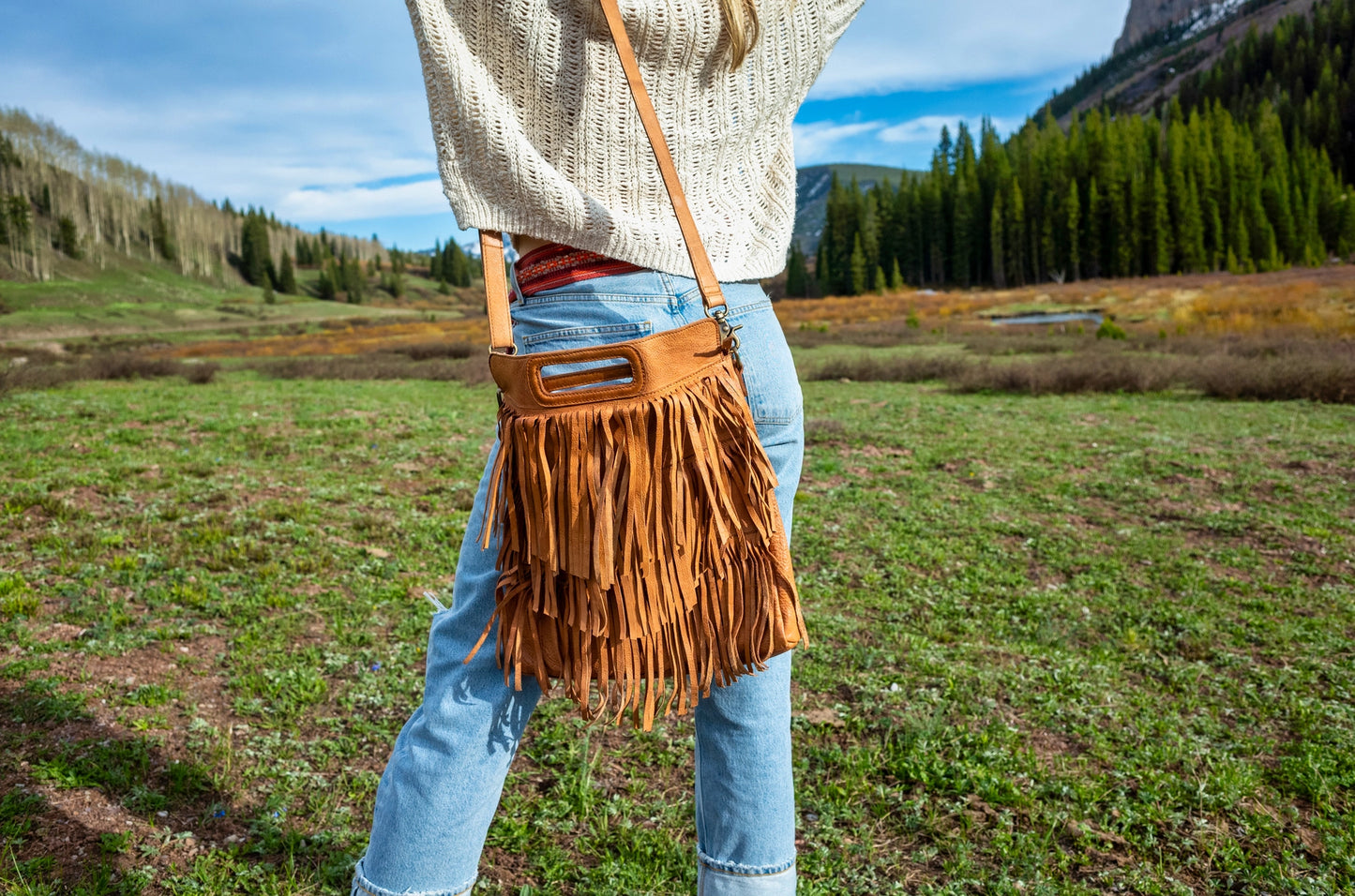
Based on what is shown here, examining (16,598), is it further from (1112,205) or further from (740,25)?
(1112,205)

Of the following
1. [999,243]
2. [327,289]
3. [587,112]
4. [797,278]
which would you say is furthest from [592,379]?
[327,289]

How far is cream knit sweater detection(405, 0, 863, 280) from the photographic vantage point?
1.09m

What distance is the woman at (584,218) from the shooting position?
3.60ft

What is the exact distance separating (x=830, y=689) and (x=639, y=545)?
2.27 metres

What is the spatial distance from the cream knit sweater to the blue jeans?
0.25 ft

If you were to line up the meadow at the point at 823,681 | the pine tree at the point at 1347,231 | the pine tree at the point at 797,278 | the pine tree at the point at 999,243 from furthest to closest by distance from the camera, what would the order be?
the pine tree at the point at 797,278 → the pine tree at the point at 999,243 → the pine tree at the point at 1347,231 → the meadow at the point at 823,681

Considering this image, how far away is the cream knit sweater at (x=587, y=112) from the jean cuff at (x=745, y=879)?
3.38ft

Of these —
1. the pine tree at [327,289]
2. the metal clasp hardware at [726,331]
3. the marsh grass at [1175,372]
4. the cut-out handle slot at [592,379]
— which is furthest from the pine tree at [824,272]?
the cut-out handle slot at [592,379]

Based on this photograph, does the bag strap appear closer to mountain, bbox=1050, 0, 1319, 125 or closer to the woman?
the woman

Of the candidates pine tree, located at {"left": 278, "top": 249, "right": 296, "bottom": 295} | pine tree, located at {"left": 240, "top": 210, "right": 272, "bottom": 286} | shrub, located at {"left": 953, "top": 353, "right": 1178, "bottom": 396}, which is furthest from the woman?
pine tree, located at {"left": 240, "top": 210, "right": 272, "bottom": 286}

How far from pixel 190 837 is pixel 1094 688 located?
321 centimetres

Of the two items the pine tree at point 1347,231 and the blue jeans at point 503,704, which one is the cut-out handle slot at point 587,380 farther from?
the pine tree at point 1347,231

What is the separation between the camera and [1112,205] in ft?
207

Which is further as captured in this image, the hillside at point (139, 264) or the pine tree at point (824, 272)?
the pine tree at point (824, 272)
